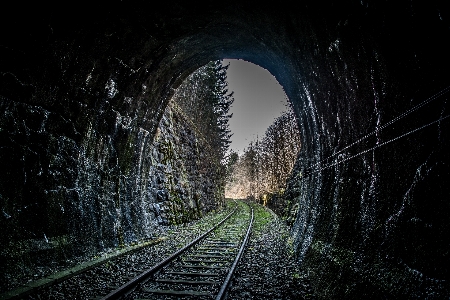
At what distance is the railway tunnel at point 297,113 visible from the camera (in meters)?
2.26

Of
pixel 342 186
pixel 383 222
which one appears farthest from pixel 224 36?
pixel 383 222

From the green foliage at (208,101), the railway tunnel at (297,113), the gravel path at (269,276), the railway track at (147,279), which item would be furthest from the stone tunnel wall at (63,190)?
the green foliage at (208,101)

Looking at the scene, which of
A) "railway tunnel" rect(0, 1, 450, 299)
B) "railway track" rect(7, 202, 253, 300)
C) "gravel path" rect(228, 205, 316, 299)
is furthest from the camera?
"gravel path" rect(228, 205, 316, 299)

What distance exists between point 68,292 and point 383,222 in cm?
444

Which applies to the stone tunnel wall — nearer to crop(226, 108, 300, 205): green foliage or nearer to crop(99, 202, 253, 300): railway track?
crop(99, 202, 253, 300): railway track

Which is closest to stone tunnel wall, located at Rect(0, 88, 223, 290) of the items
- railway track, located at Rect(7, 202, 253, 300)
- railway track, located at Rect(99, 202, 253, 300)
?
railway track, located at Rect(7, 202, 253, 300)

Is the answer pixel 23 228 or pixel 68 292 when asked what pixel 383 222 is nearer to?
pixel 68 292

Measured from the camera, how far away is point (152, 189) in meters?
11.1

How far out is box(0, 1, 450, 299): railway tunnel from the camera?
2.26 m

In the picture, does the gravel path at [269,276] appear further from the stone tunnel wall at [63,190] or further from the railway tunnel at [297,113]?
the stone tunnel wall at [63,190]

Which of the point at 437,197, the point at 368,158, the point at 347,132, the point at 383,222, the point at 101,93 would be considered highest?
the point at 101,93

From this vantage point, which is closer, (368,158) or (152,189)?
(368,158)

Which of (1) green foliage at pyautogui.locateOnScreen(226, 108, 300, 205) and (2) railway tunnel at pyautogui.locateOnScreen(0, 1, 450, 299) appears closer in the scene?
(2) railway tunnel at pyautogui.locateOnScreen(0, 1, 450, 299)

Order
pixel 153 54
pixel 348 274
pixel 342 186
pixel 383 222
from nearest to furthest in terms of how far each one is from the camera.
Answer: pixel 383 222 < pixel 348 274 < pixel 342 186 < pixel 153 54
